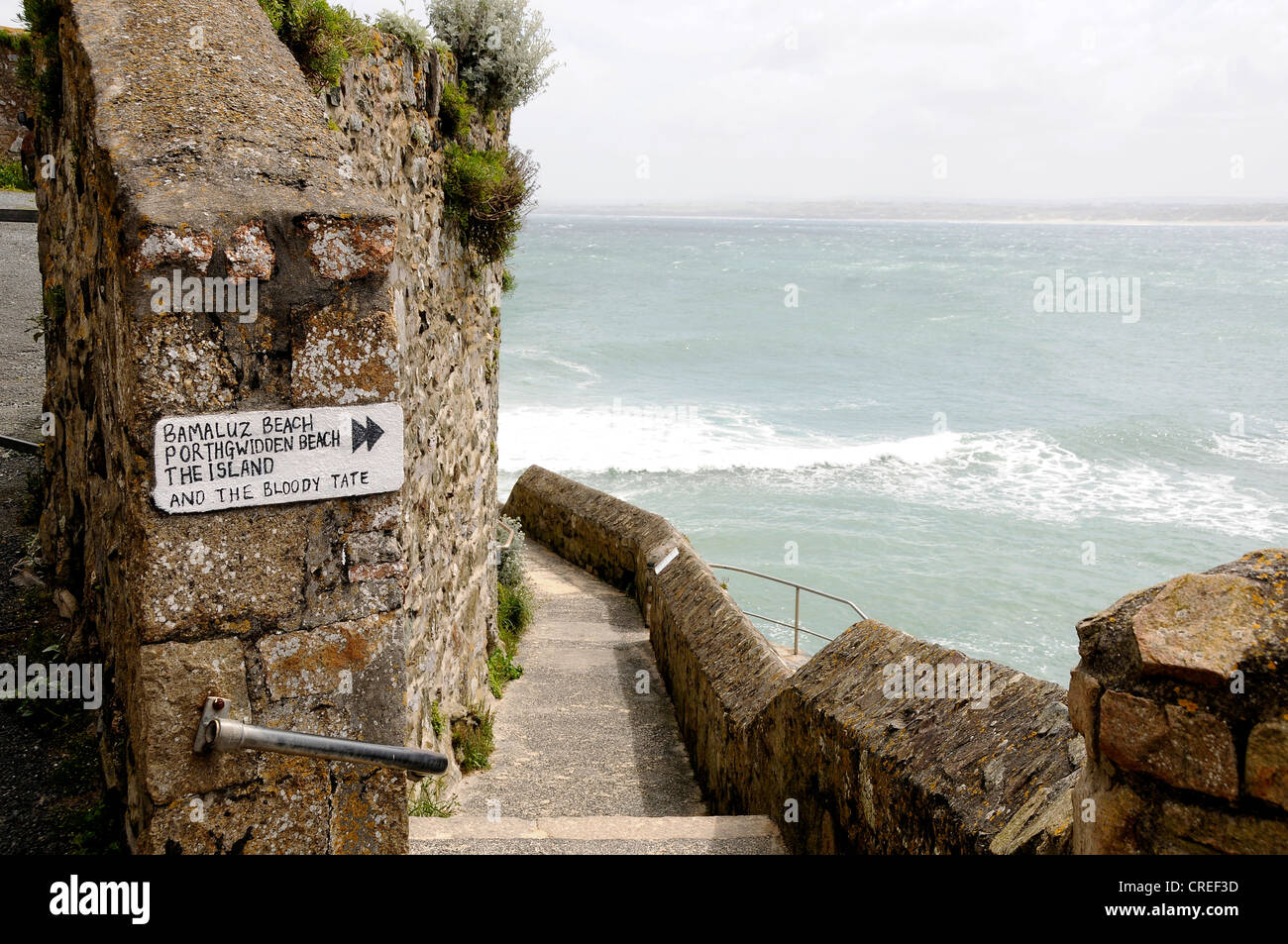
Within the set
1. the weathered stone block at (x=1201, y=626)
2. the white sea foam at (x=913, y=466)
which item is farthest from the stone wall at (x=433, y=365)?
the white sea foam at (x=913, y=466)

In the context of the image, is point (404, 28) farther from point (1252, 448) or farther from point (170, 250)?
point (1252, 448)

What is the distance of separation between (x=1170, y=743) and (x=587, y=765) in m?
6.53

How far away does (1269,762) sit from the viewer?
2229mm

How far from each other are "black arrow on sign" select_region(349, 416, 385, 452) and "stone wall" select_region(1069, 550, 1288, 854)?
7.24ft

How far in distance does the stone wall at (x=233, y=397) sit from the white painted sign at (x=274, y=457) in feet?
0.12

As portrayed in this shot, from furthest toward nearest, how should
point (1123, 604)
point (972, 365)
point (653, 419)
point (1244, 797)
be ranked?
point (972, 365) → point (653, 419) → point (1123, 604) → point (1244, 797)

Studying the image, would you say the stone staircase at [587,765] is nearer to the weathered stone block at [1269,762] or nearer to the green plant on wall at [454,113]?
the weathered stone block at [1269,762]

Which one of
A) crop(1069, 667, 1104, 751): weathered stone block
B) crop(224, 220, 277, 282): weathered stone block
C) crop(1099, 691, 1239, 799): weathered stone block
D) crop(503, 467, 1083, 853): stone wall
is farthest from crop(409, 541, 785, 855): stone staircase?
crop(224, 220, 277, 282): weathered stone block

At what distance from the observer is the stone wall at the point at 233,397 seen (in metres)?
2.96

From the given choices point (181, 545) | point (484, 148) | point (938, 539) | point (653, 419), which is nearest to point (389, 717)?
point (181, 545)

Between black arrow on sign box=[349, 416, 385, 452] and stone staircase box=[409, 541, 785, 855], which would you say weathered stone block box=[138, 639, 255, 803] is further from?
stone staircase box=[409, 541, 785, 855]

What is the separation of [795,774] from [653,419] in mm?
33253

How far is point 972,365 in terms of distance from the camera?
52125 mm

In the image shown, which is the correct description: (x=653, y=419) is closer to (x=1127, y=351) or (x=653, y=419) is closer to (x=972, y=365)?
(x=972, y=365)
